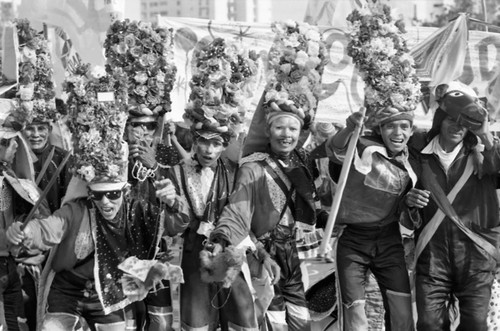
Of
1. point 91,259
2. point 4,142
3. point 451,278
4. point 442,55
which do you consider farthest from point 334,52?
point 91,259

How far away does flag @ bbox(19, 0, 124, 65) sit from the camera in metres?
8.41

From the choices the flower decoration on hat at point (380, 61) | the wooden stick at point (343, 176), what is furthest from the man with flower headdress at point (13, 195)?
the flower decoration on hat at point (380, 61)

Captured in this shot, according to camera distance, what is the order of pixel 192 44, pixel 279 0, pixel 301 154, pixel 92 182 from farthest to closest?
1. pixel 279 0
2. pixel 192 44
3. pixel 301 154
4. pixel 92 182

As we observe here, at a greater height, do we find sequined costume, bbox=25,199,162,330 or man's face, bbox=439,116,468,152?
man's face, bbox=439,116,468,152

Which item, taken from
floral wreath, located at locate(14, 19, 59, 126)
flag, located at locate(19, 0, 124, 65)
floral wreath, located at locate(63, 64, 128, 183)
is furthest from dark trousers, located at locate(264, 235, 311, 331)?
flag, located at locate(19, 0, 124, 65)

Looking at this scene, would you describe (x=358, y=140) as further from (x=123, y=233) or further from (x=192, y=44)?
(x=192, y=44)

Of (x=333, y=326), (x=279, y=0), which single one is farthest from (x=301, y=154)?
(x=279, y=0)

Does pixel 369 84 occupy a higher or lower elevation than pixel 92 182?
higher

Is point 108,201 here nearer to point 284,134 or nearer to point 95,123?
point 95,123

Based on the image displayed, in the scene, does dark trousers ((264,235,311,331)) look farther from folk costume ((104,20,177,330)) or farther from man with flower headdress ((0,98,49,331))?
man with flower headdress ((0,98,49,331))

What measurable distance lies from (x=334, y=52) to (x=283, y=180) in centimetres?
388

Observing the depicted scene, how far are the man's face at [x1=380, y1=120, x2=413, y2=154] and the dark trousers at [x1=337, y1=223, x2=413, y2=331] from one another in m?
0.54

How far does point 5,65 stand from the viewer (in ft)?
23.3

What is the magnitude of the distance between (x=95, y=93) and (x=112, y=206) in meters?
0.75
